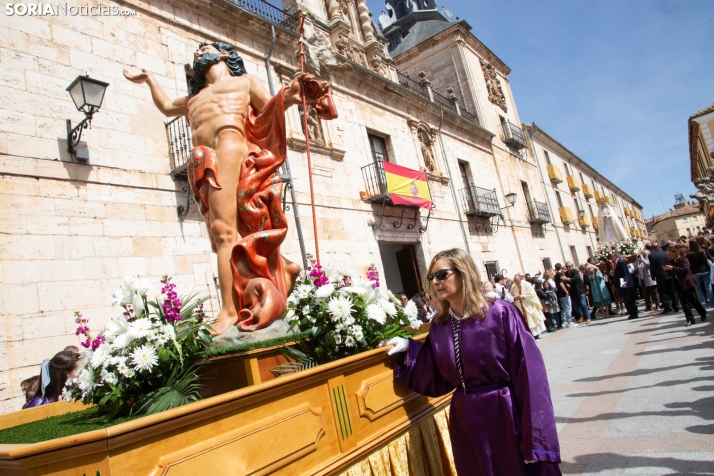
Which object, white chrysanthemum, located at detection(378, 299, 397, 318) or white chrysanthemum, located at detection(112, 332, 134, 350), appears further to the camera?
white chrysanthemum, located at detection(378, 299, 397, 318)

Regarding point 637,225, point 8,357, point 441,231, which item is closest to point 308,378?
point 8,357

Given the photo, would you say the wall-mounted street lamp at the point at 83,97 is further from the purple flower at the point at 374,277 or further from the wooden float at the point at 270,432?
the purple flower at the point at 374,277

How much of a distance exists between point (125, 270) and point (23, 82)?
9.37 ft

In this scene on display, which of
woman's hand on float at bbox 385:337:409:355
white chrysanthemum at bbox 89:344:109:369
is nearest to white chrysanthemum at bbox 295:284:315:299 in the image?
woman's hand on float at bbox 385:337:409:355

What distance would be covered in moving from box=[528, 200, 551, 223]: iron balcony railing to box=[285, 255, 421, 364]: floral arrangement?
19.2 meters

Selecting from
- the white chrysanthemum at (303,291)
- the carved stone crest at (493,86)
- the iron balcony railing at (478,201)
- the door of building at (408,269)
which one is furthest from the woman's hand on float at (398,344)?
the carved stone crest at (493,86)

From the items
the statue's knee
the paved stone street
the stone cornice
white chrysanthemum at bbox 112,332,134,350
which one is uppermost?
the stone cornice

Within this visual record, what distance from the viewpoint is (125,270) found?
6.36 meters

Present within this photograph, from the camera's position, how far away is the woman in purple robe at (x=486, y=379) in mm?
1976

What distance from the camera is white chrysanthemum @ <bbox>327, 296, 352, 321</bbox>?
2525 millimetres

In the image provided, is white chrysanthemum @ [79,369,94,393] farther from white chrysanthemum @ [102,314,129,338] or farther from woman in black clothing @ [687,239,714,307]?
woman in black clothing @ [687,239,714,307]

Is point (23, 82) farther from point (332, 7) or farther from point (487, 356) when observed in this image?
point (332, 7)

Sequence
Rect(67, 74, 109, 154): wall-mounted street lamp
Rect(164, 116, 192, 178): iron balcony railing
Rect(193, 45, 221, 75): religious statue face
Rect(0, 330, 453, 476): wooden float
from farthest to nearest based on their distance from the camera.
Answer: Rect(164, 116, 192, 178): iron balcony railing, Rect(67, 74, 109, 154): wall-mounted street lamp, Rect(193, 45, 221, 75): religious statue face, Rect(0, 330, 453, 476): wooden float

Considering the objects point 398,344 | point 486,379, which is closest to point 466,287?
point 486,379
